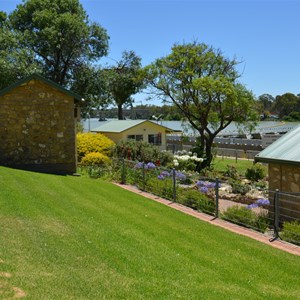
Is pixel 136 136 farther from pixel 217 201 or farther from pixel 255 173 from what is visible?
pixel 217 201

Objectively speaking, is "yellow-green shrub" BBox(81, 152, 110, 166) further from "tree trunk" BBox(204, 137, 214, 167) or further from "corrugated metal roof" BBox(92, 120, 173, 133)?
"corrugated metal roof" BBox(92, 120, 173, 133)

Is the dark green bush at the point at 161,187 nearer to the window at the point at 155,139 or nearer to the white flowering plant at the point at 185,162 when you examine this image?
the white flowering plant at the point at 185,162

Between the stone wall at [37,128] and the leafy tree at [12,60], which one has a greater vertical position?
the leafy tree at [12,60]

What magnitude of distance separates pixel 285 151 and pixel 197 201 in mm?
2835

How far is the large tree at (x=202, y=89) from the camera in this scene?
27.8 m

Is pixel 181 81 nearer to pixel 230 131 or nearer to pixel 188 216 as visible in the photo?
pixel 188 216

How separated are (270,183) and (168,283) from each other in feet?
23.0

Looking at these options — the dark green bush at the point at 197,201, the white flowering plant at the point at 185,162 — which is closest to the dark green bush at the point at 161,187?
the dark green bush at the point at 197,201

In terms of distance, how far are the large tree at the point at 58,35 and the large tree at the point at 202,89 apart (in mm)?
7707

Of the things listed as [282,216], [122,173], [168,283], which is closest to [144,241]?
[168,283]

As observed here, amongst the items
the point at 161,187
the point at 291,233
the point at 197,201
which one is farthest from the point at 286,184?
the point at 161,187

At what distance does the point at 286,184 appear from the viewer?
10789mm

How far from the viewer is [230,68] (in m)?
29.6

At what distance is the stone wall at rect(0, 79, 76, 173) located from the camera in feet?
50.6
